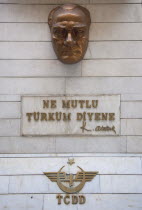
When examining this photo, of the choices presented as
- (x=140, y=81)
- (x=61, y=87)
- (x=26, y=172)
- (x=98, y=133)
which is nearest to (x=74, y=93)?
(x=61, y=87)

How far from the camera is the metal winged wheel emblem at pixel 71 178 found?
658 centimetres

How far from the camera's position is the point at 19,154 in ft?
23.0

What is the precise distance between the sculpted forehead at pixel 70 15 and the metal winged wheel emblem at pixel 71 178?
322 cm

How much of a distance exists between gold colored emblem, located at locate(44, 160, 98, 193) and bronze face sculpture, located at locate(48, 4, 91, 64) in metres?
2.46

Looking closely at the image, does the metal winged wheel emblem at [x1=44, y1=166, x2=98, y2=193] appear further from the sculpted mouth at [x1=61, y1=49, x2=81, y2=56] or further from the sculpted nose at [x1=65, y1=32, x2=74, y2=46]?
the sculpted nose at [x1=65, y1=32, x2=74, y2=46]

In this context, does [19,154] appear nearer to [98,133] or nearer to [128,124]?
[98,133]

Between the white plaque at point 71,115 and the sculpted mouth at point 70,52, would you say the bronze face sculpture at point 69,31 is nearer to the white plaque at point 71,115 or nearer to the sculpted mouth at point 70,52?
the sculpted mouth at point 70,52

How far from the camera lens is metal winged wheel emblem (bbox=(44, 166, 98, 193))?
658 cm

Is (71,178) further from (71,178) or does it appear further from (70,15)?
(70,15)

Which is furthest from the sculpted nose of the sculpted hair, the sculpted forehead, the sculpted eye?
the sculpted hair

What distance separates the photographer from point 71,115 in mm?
7082

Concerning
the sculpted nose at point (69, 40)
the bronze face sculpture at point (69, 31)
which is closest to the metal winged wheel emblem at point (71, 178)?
the bronze face sculpture at point (69, 31)

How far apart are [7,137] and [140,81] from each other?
3.24 m

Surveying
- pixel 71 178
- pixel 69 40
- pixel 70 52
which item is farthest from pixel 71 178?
pixel 69 40
